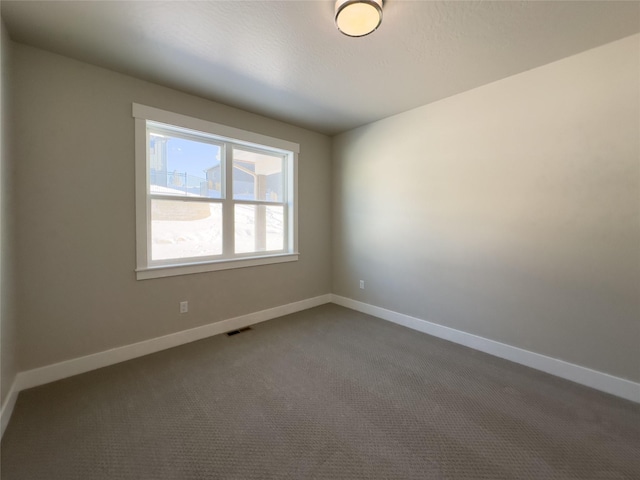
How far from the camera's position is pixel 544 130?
231 cm

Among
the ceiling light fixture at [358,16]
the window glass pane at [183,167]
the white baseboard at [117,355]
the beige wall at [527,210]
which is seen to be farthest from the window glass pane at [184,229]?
the ceiling light fixture at [358,16]

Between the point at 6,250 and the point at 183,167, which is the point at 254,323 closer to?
the point at 183,167

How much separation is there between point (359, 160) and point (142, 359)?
3402mm

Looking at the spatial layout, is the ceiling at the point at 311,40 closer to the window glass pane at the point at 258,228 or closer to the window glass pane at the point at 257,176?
the window glass pane at the point at 257,176

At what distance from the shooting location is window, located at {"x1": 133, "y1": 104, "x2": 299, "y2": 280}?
2.64 metres

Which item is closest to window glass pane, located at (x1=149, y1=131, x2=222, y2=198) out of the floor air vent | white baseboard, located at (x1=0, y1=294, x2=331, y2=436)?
white baseboard, located at (x1=0, y1=294, x2=331, y2=436)

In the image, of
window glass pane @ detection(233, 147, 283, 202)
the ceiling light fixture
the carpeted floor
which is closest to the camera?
the carpeted floor

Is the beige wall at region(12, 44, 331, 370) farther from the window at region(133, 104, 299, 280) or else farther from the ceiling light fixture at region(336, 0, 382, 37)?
the ceiling light fixture at region(336, 0, 382, 37)

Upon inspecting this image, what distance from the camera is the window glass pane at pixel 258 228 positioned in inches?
133

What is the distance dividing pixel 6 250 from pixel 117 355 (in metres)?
1.19

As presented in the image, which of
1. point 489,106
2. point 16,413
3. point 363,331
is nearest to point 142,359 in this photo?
point 16,413

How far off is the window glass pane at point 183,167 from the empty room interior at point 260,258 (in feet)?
0.07

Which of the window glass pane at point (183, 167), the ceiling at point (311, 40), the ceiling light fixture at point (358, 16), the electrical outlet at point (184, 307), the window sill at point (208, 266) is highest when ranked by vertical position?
the ceiling at point (311, 40)

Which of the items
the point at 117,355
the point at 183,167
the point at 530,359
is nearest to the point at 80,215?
the point at 183,167
